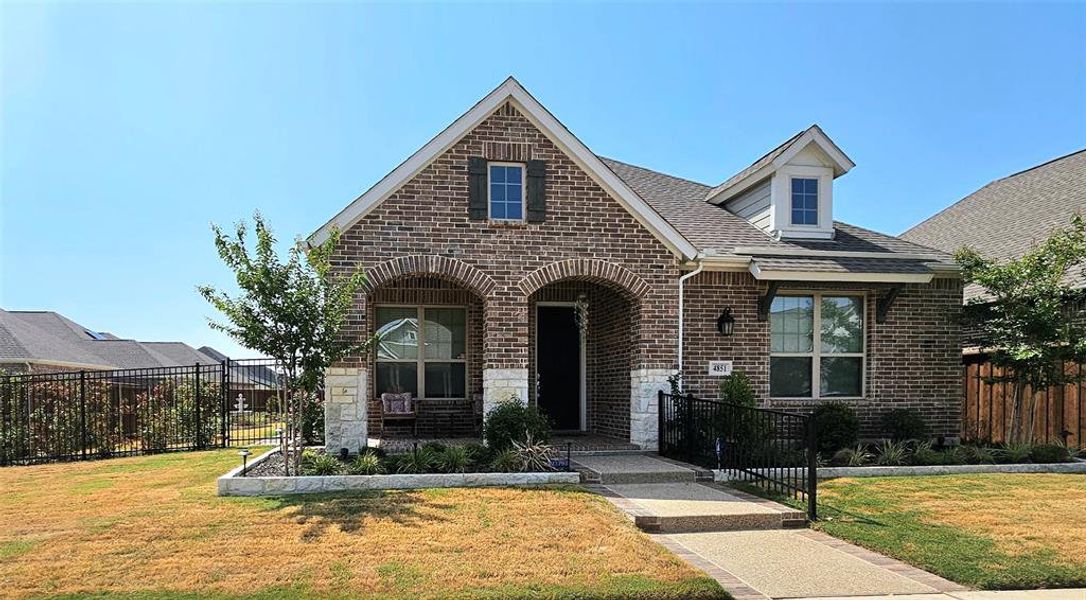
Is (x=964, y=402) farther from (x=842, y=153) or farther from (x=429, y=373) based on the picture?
(x=429, y=373)

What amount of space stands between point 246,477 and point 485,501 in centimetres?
298

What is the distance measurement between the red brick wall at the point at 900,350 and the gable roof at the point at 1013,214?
2457 millimetres

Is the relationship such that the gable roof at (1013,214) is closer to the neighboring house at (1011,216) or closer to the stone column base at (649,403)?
the neighboring house at (1011,216)

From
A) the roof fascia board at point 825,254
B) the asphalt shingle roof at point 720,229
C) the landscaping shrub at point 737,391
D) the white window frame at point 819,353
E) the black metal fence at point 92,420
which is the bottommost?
the black metal fence at point 92,420

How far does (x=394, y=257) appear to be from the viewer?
11.0m

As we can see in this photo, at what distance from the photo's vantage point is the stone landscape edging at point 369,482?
8.67m

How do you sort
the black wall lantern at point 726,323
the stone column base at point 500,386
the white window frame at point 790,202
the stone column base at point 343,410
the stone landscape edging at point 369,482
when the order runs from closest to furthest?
1. the stone landscape edging at point 369,482
2. the stone column base at point 343,410
3. the stone column base at point 500,386
4. the black wall lantern at point 726,323
5. the white window frame at point 790,202

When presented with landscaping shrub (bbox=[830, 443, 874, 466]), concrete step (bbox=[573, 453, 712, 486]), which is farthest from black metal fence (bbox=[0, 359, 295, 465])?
landscaping shrub (bbox=[830, 443, 874, 466])

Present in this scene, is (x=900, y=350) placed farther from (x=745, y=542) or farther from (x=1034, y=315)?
(x=745, y=542)

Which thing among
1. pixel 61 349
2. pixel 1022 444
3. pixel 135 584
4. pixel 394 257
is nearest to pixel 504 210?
pixel 394 257

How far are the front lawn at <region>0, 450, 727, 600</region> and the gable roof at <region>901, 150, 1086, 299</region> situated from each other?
1111cm

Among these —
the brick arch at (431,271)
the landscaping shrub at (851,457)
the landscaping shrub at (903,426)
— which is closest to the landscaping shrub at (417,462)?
the brick arch at (431,271)

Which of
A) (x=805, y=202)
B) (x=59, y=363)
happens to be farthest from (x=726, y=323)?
(x=59, y=363)

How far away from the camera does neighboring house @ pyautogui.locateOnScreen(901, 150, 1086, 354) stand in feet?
50.3
